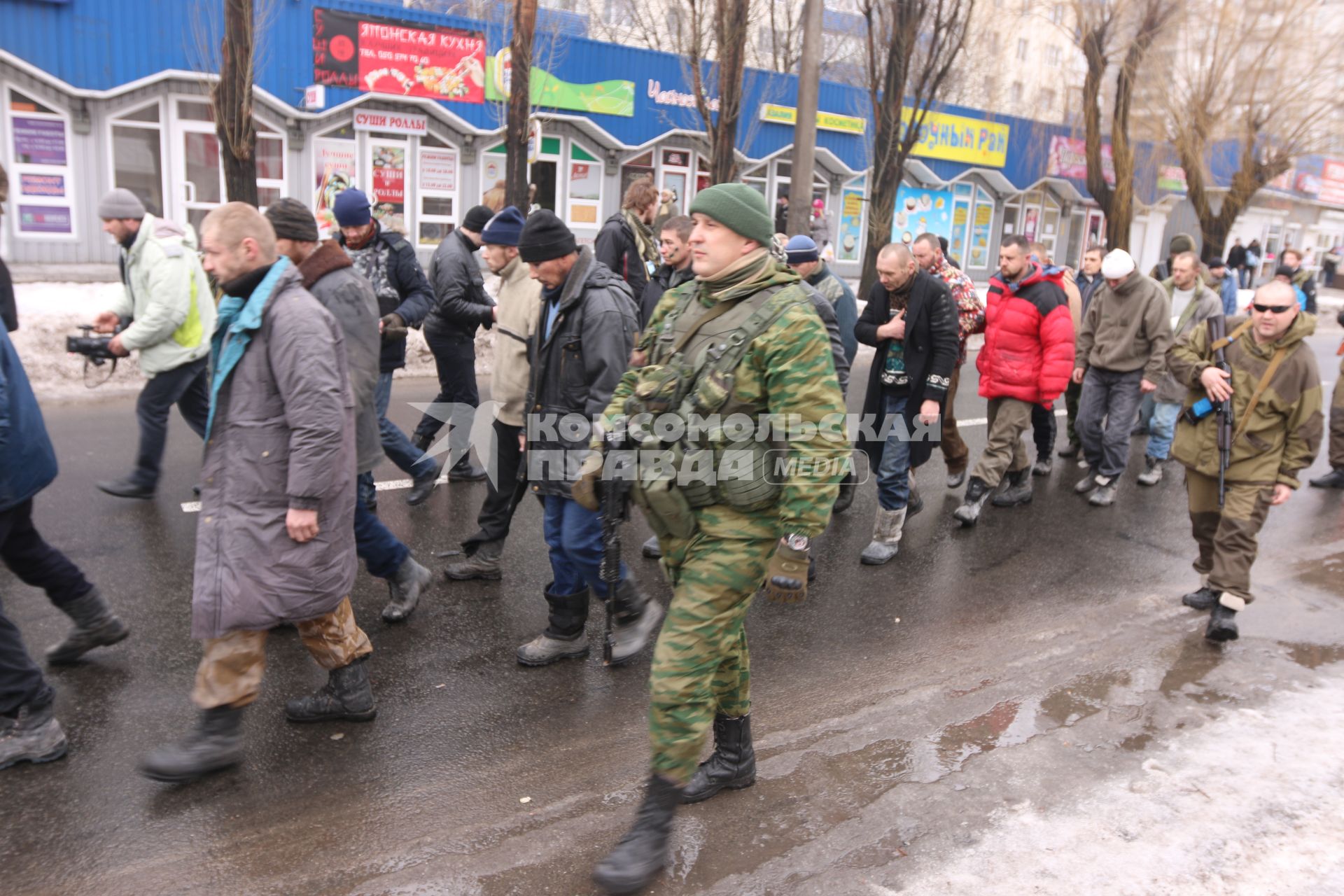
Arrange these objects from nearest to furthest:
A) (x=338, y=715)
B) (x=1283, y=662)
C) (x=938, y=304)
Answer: (x=338, y=715), (x=1283, y=662), (x=938, y=304)

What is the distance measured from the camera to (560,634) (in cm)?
438

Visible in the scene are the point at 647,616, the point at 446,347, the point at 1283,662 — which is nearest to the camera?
the point at 647,616

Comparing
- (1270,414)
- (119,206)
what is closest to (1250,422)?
(1270,414)

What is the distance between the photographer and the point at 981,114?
88.2 ft

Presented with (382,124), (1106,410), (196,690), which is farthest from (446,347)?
(382,124)

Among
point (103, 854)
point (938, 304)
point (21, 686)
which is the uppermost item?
point (938, 304)

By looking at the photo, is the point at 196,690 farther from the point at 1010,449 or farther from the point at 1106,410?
the point at 1106,410

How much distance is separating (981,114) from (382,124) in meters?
16.6

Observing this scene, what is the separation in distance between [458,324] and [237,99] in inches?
254

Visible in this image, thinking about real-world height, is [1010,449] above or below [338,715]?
above

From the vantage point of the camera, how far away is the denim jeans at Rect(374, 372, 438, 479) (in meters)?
6.33

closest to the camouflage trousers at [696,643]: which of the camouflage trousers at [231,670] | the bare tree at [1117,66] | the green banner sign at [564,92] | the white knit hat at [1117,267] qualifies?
the camouflage trousers at [231,670]

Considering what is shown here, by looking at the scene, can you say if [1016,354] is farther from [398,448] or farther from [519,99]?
[519,99]

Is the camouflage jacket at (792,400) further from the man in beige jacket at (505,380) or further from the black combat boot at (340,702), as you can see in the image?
the man in beige jacket at (505,380)
